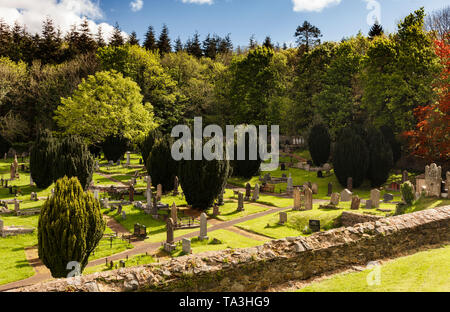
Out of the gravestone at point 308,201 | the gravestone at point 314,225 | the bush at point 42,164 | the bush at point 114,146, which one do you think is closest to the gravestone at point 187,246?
the gravestone at point 314,225

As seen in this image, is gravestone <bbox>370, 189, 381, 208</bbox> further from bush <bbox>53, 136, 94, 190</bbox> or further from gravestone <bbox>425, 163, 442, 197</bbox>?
bush <bbox>53, 136, 94, 190</bbox>

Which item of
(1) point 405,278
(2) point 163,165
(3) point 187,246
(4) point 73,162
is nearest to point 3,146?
(4) point 73,162

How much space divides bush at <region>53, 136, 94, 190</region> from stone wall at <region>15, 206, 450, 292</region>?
23057 millimetres

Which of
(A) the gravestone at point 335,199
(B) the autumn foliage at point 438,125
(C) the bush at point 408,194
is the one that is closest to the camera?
(C) the bush at point 408,194

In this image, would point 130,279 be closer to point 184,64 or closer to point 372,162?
point 372,162

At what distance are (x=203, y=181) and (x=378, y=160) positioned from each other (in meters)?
16.3

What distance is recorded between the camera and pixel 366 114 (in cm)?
4247

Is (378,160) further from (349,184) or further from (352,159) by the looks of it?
(349,184)

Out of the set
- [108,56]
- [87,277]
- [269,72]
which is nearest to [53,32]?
[108,56]

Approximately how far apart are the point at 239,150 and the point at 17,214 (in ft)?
68.0

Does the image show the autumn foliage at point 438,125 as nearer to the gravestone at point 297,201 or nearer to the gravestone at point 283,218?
the gravestone at point 297,201

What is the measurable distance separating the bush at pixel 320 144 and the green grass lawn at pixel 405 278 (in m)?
31.4

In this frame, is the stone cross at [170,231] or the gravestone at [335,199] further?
the gravestone at [335,199]

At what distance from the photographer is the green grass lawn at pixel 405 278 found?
7980 mm
